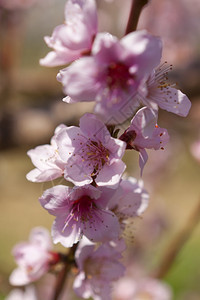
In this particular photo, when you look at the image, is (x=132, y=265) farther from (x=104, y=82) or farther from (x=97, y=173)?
(x=104, y=82)

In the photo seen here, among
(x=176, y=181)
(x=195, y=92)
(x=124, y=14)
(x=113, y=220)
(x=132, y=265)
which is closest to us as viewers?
(x=113, y=220)

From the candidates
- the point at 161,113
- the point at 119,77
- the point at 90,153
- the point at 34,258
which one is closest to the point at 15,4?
the point at 161,113

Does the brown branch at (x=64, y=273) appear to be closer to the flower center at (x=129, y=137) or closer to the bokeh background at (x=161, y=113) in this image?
the flower center at (x=129, y=137)

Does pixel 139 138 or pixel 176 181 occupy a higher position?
pixel 139 138

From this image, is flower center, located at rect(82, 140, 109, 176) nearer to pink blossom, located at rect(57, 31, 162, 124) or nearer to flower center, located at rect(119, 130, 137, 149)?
flower center, located at rect(119, 130, 137, 149)

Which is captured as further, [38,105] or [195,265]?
[195,265]

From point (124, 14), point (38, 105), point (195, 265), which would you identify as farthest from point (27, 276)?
point (195, 265)
